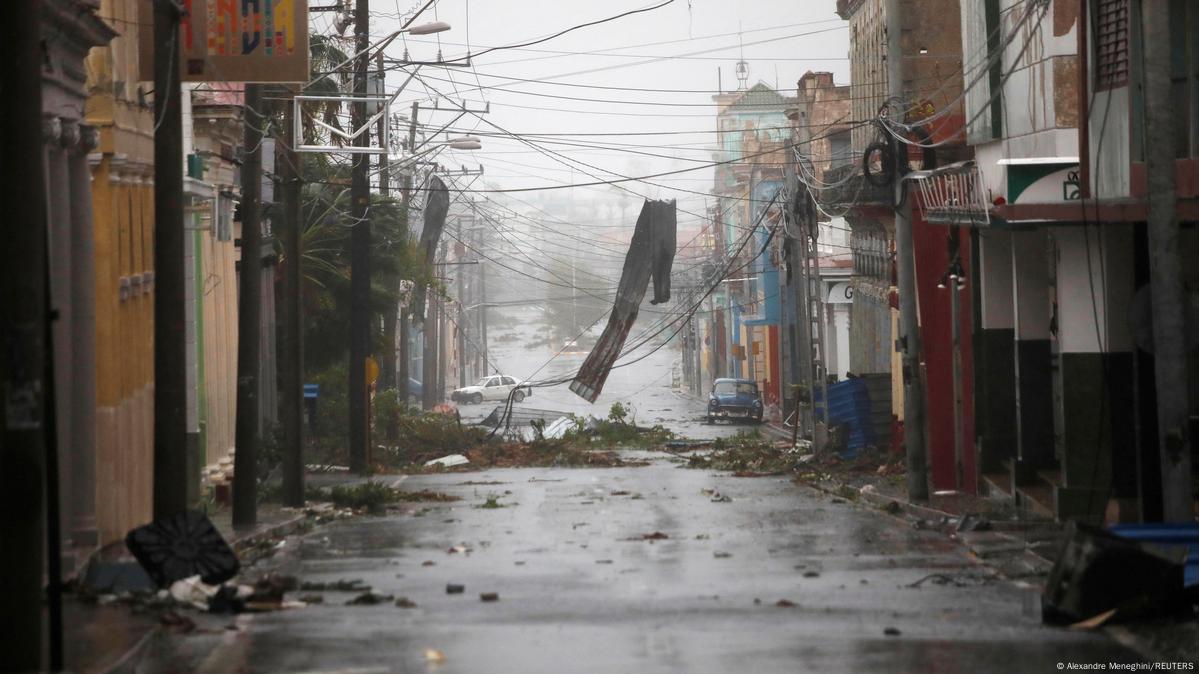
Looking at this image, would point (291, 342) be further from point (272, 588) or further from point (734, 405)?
point (734, 405)

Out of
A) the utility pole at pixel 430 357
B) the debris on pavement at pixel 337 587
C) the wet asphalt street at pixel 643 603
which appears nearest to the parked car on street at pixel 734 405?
the utility pole at pixel 430 357

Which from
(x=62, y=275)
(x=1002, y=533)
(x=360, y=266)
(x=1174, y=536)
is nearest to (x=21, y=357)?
(x=62, y=275)

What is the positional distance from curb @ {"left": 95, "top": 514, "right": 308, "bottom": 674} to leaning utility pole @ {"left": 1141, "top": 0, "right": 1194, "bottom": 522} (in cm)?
889

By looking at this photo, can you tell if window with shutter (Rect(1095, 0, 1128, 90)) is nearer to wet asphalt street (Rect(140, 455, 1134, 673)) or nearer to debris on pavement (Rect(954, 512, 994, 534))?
wet asphalt street (Rect(140, 455, 1134, 673))

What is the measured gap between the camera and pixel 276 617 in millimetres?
13648

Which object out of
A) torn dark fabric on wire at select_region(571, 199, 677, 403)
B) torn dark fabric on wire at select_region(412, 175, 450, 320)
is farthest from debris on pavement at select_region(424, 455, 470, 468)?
torn dark fabric on wire at select_region(412, 175, 450, 320)

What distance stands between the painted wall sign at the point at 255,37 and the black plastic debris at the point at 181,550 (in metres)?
8.84

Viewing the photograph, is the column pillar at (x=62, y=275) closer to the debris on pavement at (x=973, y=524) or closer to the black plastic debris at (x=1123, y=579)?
the black plastic debris at (x=1123, y=579)

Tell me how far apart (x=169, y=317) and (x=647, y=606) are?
5449 mm

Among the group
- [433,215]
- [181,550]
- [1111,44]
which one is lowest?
[181,550]

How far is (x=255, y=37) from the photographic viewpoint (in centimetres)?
2294

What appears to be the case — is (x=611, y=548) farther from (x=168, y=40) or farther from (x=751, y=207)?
(x=751, y=207)

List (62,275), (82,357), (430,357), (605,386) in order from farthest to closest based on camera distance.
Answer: (605,386), (430,357), (82,357), (62,275)

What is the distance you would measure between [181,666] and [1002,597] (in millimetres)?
7206
